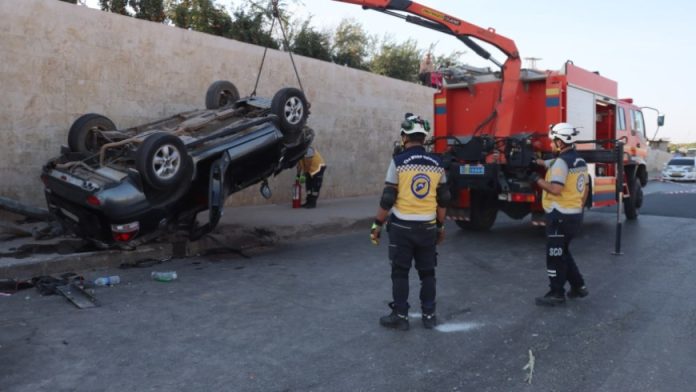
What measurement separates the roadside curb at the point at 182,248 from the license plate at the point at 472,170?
2491 millimetres

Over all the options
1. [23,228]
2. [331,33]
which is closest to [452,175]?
[23,228]

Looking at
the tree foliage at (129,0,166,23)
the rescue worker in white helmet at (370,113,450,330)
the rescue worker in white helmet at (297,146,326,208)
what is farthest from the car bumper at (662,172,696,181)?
the rescue worker in white helmet at (370,113,450,330)

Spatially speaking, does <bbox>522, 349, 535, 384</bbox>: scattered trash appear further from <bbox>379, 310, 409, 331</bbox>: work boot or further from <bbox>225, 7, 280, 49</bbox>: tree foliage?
<bbox>225, 7, 280, 49</bbox>: tree foliage

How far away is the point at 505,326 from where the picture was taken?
4.84 metres

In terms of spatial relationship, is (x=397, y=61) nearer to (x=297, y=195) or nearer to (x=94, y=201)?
(x=297, y=195)

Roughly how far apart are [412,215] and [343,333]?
1083mm

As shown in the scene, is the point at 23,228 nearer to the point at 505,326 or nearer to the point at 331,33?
the point at 505,326

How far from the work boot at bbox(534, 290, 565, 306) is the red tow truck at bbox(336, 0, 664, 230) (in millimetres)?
3278

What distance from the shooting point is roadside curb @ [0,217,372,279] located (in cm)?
632

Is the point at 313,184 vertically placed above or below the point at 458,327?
above

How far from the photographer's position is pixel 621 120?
1184cm

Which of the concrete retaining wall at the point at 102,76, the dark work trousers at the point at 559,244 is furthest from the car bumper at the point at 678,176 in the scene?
the dark work trousers at the point at 559,244

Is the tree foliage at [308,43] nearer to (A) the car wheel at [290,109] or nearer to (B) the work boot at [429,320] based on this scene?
(A) the car wheel at [290,109]

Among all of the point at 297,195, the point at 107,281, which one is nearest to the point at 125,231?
the point at 107,281
